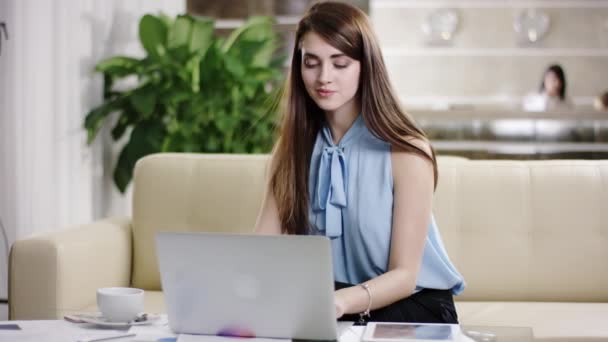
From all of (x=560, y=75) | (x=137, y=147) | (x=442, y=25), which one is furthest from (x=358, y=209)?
(x=442, y=25)

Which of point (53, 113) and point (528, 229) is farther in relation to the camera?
point (53, 113)

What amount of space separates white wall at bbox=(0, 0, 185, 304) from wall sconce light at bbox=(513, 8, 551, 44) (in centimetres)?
381

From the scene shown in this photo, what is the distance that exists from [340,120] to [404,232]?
0.32 m

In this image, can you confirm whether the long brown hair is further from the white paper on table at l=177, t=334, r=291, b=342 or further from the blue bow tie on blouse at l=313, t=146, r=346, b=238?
the white paper on table at l=177, t=334, r=291, b=342

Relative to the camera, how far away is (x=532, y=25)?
25.5 feet

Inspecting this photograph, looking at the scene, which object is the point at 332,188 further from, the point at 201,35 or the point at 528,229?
the point at 201,35

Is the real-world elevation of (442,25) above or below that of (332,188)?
above

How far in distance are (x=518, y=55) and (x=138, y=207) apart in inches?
220

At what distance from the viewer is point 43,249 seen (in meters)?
2.46

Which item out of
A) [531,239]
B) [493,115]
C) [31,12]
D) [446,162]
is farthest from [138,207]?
[493,115]

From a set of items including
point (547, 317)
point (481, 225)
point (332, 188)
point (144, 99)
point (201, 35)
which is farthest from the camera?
point (201, 35)

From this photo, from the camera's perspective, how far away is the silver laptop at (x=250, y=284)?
56.2 inches

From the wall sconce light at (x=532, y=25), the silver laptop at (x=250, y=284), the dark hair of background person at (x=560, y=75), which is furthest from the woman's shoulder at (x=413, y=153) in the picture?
the wall sconce light at (x=532, y=25)

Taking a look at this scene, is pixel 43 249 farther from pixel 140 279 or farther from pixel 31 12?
pixel 31 12
